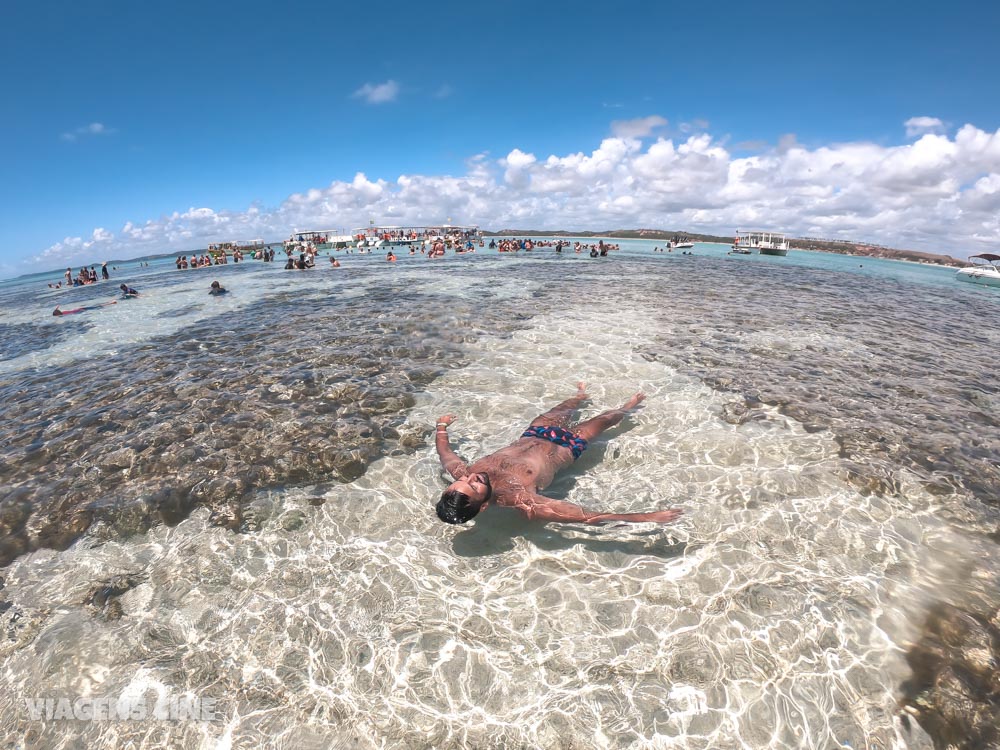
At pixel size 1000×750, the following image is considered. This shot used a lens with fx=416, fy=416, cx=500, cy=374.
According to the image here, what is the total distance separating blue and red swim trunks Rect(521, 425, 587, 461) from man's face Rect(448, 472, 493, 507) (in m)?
1.89

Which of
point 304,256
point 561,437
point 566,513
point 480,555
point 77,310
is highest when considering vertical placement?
point 304,256

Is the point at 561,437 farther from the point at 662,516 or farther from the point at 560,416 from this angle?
the point at 662,516

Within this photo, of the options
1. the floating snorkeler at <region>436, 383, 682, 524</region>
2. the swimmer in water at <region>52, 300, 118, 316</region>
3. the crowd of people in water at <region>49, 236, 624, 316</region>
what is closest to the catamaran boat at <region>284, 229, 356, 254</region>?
the crowd of people in water at <region>49, 236, 624, 316</region>

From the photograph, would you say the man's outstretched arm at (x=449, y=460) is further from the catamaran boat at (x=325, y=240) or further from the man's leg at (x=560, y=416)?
the catamaran boat at (x=325, y=240)

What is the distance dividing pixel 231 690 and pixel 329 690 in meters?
1.01

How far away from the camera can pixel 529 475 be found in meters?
6.76

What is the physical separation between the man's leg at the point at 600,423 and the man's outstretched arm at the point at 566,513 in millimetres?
2445

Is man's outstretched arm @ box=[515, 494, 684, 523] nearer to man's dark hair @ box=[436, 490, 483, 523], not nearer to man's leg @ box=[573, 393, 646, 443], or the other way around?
man's dark hair @ box=[436, 490, 483, 523]

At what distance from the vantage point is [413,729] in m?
4.03

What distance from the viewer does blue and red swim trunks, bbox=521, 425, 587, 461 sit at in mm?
7844

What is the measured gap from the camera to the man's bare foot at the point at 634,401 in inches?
397

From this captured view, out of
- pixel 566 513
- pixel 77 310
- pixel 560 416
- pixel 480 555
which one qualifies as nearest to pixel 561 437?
pixel 560 416

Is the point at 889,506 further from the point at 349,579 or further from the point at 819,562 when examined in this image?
the point at 349,579

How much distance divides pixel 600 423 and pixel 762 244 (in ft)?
293
